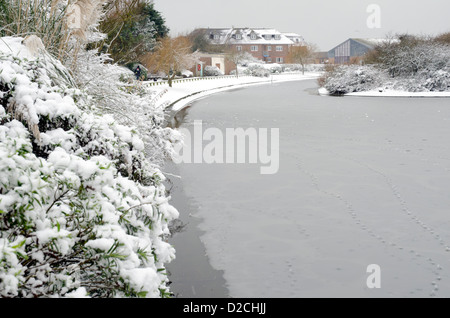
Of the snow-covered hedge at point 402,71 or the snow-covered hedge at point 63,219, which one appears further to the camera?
the snow-covered hedge at point 402,71

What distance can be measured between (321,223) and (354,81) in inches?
1254

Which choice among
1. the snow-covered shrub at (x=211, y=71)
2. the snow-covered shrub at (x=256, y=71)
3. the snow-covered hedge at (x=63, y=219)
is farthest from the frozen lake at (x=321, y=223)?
the snow-covered shrub at (x=256, y=71)

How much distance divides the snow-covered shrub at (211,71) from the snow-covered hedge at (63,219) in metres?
64.9

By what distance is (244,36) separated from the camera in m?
111

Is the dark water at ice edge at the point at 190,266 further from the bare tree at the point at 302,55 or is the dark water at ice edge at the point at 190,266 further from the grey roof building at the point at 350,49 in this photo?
the grey roof building at the point at 350,49

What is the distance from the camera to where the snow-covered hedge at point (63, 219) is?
2971 mm

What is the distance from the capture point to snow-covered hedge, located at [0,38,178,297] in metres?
2.97

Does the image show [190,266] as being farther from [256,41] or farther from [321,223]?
[256,41]

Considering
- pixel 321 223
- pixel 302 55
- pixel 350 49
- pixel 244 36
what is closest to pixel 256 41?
pixel 244 36

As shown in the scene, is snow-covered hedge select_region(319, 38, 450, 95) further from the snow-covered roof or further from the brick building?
the snow-covered roof

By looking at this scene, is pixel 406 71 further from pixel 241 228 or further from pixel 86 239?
pixel 86 239

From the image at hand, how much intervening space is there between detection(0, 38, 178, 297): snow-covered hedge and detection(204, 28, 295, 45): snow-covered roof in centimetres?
10751

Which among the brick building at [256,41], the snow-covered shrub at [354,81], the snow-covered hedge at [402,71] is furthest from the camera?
the brick building at [256,41]

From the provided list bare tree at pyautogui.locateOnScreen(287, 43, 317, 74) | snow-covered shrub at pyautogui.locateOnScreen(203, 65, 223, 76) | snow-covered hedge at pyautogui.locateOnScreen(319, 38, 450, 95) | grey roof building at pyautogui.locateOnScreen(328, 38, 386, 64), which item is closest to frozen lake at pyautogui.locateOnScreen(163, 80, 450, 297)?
snow-covered hedge at pyautogui.locateOnScreen(319, 38, 450, 95)
